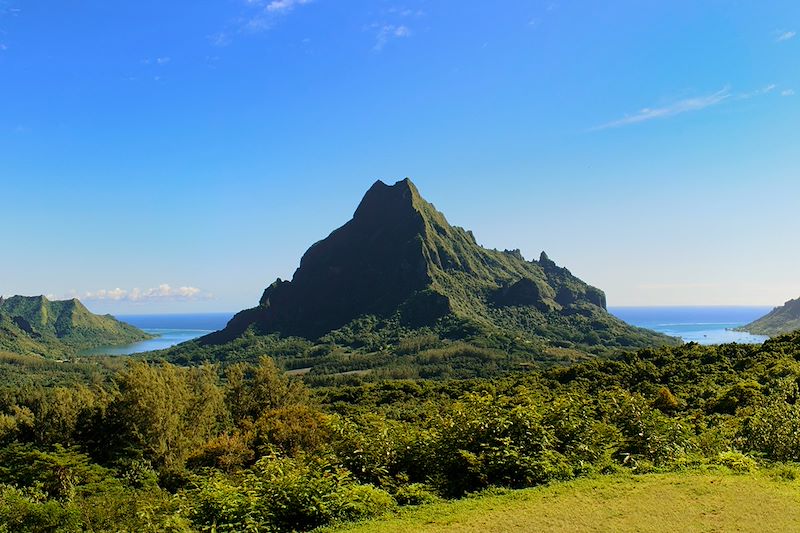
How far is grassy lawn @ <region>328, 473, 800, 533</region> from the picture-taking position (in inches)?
337

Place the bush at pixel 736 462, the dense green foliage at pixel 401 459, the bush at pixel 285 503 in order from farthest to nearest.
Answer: the bush at pixel 736 462, the dense green foliage at pixel 401 459, the bush at pixel 285 503

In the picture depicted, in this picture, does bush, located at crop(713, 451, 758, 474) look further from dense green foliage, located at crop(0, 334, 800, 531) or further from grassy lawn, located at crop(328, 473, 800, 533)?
grassy lawn, located at crop(328, 473, 800, 533)

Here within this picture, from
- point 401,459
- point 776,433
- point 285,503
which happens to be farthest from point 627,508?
point 776,433

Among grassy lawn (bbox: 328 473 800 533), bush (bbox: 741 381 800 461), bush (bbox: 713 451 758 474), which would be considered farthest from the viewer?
bush (bbox: 741 381 800 461)

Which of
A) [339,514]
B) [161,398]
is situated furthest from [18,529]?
[161,398]

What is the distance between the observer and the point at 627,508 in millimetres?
9258

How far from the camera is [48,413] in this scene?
36.6 meters

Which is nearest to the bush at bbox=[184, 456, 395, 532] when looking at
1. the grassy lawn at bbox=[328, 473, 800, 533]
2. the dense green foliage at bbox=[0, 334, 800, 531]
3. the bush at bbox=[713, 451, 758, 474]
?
the dense green foliage at bbox=[0, 334, 800, 531]

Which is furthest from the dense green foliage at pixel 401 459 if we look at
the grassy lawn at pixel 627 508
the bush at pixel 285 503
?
the grassy lawn at pixel 627 508

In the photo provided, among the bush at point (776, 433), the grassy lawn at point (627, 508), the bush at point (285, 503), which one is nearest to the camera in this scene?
the grassy lawn at point (627, 508)

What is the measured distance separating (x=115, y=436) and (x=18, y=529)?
23371mm

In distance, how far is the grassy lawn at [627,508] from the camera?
28.1ft

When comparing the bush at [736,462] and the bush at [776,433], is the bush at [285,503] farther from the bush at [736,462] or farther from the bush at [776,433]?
the bush at [776,433]

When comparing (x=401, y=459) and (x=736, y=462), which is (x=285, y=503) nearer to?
(x=401, y=459)
